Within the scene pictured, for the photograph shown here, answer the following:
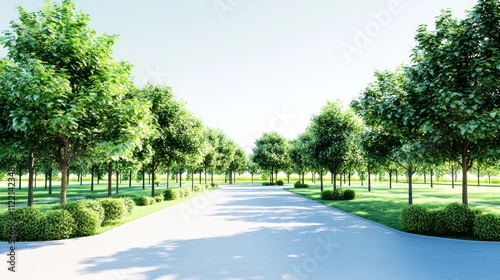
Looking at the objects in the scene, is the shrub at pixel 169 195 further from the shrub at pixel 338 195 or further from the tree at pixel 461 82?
the tree at pixel 461 82

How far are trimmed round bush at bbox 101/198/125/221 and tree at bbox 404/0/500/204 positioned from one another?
42.7 feet

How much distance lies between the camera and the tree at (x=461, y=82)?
10734mm

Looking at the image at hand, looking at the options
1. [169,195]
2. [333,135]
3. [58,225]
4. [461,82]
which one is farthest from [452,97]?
[169,195]

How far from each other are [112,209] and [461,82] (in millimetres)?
15318

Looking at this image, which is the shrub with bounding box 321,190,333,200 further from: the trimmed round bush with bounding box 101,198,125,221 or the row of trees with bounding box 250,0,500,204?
the trimmed round bush with bounding box 101,198,125,221

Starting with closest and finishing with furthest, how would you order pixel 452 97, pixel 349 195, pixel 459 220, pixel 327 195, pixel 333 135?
1. pixel 452 97
2. pixel 459 220
3. pixel 349 195
4. pixel 327 195
5. pixel 333 135

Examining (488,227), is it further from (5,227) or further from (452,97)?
(5,227)

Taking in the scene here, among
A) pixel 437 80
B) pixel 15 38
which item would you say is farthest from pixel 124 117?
pixel 437 80

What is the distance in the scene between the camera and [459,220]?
11.6 meters

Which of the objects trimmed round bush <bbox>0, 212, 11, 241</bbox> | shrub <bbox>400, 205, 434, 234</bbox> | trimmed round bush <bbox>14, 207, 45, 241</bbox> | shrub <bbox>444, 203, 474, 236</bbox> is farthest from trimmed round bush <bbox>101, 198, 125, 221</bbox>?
shrub <bbox>444, 203, 474, 236</bbox>

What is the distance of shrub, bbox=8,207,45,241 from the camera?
35.9ft

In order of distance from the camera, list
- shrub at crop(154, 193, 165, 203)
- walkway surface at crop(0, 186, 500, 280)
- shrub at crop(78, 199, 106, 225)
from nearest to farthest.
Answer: walkway surface at crop(0, 186, 500, 280)
shrub at crop(78, 199, 106, 225)
shrub at crop(154, 193, 165, 203)

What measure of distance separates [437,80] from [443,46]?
1.60m

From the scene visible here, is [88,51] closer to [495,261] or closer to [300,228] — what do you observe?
[300,228]
